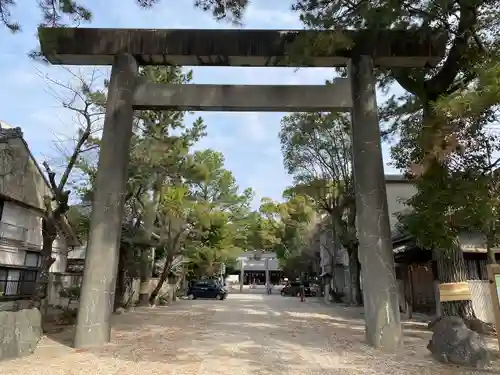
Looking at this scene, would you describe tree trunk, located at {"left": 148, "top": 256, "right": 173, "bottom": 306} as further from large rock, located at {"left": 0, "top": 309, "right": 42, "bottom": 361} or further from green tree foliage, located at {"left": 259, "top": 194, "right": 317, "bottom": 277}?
green tree foliage, located at {"left": 259, "top": 194, "right": 317, "bottom": 277}

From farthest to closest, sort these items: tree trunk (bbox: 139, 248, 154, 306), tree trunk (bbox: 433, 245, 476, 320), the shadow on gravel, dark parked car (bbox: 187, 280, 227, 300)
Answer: dark parked car (bbox: 187, 280, 227, 300) < tree trunk (bbox: 139, 248, 154, 306) < tree trunk (bbox: 433, 245, 476, 320) < the shadow on gravel

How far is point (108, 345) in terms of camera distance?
7.86 metres

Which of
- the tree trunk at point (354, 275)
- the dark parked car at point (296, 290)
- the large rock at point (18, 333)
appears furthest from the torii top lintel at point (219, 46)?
the dark parked car at point (296, 290)

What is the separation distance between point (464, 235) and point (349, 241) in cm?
831

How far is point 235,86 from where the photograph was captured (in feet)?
30.9

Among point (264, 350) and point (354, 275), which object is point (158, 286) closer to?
point (354, 275)

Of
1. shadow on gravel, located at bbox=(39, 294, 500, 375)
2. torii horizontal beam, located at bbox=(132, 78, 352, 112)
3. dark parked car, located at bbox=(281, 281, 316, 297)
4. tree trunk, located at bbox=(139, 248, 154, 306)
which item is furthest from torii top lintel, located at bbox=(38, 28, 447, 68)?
dark parked car, located at bbox=(281, 281, 316, 297)

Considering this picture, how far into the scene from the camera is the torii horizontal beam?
9273mm

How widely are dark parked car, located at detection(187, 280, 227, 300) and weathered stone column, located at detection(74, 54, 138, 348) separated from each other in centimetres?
2241

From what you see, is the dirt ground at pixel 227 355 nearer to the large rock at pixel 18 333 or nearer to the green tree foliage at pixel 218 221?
the large rock at pixel 18 333

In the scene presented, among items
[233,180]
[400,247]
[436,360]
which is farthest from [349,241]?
[436,360]

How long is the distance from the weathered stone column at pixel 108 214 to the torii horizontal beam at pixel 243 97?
1.49 ft

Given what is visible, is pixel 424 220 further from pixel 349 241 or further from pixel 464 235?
pixel 349 241

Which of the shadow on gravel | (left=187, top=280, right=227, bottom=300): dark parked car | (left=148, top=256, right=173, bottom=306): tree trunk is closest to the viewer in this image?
the shadow on gravel
